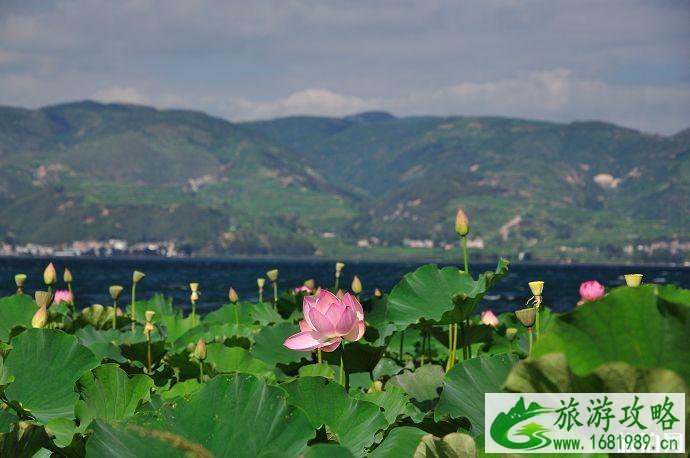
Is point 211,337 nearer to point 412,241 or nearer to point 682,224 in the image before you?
point 412,241

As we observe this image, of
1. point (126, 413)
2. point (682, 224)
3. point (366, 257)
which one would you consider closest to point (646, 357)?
point (126, 413)

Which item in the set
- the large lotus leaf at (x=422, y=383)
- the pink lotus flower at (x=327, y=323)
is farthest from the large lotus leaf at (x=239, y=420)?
the large lotus leaf at (x=422, y=383)

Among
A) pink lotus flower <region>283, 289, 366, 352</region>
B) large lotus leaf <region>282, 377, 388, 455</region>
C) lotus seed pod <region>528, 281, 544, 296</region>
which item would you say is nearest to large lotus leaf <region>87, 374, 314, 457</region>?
large lotus leaf <region>282, 377, 388, 455</region>

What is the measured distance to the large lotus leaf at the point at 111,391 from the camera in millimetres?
2219

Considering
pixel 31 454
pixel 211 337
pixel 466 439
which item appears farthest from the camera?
pixel 211 337

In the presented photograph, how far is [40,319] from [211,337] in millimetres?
1657

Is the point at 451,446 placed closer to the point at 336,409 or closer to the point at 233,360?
the point at 336,409

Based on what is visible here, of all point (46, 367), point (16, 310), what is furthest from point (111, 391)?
point (16, 310)

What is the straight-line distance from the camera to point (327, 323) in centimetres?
203

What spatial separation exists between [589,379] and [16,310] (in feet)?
13.0

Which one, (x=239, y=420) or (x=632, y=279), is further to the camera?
(x=632, y=279)

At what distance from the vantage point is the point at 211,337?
4.39 meters

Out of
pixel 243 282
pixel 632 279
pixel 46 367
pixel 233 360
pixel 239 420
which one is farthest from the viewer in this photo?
pixel 243 282

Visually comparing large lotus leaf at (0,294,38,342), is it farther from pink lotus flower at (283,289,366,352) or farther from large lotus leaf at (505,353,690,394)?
large lotus leaf at (505,353,690,394)
